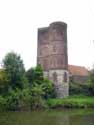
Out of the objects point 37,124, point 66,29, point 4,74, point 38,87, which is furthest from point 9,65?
point 37,124

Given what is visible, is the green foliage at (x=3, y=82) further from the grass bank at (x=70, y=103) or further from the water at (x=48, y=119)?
the water at (x=48, y=119)

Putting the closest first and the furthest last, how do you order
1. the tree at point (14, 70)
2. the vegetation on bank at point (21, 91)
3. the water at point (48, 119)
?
the water at point (48, 119), the vegetation on bank at point (21, 91), the tree at point (14, 70)

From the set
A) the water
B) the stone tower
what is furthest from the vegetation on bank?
the water

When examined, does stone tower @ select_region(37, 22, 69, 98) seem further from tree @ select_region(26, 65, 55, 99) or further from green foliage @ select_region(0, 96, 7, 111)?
green foliage @ select_region(0, 96, 7, 111)

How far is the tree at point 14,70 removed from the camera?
52281 millimetres

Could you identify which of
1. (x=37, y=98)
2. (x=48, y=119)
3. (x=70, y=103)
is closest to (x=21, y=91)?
(x=37, y=98)

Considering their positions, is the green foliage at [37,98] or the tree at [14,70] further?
the tree at [14,70]

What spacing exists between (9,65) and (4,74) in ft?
6.41

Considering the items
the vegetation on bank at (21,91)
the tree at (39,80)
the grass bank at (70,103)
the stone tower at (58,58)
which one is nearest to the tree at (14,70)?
the vegetation on bank at (21,91)

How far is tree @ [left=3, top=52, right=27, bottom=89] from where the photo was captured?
52281mm

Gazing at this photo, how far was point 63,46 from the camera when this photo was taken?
62438mm

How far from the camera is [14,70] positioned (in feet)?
171

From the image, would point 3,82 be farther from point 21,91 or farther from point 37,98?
point 37,98

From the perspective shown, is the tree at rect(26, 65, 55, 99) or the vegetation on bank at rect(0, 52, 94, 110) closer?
the vegetation on bank at rect(0, 52, 94, 110)
